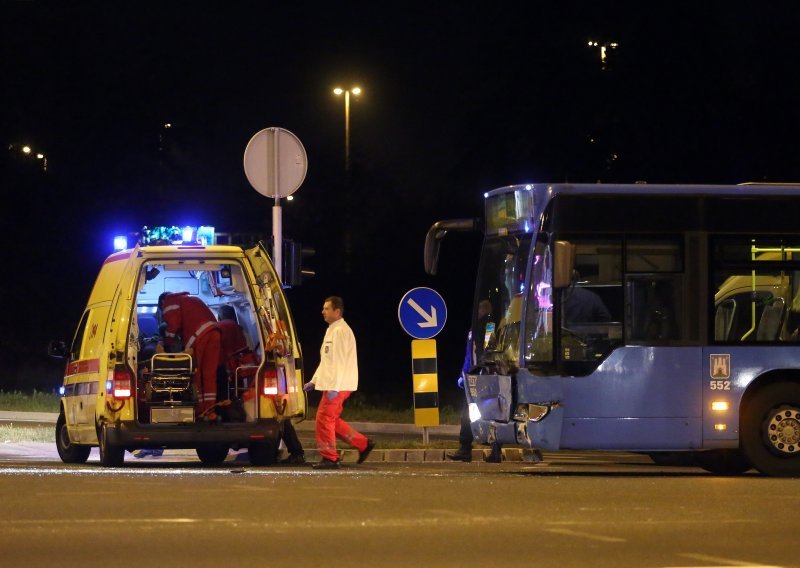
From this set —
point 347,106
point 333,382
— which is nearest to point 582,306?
point 333,382

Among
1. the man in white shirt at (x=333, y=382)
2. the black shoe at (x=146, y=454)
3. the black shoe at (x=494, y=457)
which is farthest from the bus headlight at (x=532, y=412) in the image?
the black shoe at (x=146, y=454)

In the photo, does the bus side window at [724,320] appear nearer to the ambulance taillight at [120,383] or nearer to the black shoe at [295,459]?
the black shoe at [295,459]

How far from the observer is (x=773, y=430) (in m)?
14.2

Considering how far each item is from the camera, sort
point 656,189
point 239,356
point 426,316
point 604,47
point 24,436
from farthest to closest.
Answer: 1. point 604,47
2. point 24,436
3. point 426,316
4. point 239,356
5. point 656,189

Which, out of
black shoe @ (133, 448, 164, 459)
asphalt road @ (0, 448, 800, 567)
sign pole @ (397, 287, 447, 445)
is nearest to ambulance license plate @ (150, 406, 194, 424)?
asphalt road @ (0, 448, 800, 567)

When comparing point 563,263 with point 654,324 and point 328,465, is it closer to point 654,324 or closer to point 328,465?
point 654,324

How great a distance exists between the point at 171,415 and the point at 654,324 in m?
4.96

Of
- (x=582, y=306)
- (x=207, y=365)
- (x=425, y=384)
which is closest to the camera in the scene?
(x=582, y=306)

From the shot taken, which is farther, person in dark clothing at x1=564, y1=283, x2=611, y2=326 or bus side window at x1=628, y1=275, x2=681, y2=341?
bus side window at x1=628, y1=275, x2=681, y2=341

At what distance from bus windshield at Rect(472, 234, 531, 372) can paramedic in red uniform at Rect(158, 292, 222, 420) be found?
2.80m

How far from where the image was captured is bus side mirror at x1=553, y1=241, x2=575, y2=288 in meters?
13.6

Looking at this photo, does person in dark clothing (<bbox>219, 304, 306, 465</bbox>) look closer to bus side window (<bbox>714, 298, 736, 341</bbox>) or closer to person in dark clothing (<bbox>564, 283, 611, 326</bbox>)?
person in dark clothing (<bbox>564, 283, 611, 326</bbox>)

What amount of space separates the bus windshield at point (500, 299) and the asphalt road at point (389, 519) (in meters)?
1.70

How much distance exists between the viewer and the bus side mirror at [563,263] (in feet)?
44.7
